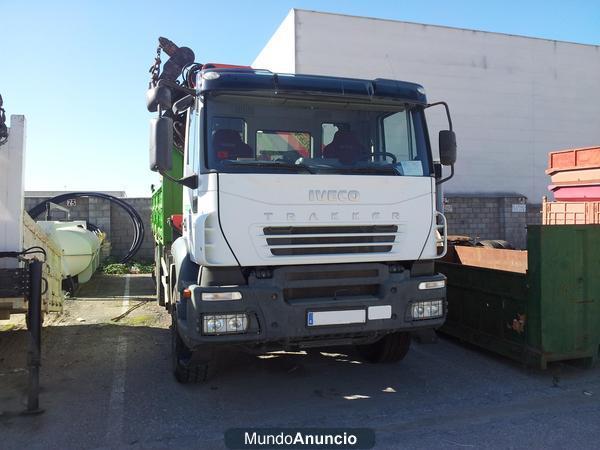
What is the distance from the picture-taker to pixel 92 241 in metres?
11.1

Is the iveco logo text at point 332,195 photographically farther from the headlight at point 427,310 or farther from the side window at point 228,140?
the headlight at point 427,310

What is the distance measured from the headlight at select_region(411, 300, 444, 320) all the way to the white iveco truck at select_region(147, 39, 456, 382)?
0.03ft

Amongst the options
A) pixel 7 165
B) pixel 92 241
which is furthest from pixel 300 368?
pixel 92 241

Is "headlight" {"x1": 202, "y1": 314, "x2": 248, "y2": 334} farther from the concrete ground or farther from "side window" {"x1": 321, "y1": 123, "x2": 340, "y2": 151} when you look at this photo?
"side window" {"x1": 321, "y1": 123, "x2": 340, "y2": 151}

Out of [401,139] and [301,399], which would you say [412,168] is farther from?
[301,399]

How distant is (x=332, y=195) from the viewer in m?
4.07

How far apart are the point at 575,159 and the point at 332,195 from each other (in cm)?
757

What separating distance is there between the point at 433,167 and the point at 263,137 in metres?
1.54

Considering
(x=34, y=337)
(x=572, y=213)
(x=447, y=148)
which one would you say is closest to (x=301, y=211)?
(x=447, y=148)

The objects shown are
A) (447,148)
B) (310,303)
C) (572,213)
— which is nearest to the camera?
(310,303)

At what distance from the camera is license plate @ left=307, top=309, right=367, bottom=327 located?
396 cm

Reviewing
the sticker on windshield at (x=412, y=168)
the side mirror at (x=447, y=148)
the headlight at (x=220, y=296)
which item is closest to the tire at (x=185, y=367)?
the headlight at (x=220, y=296)

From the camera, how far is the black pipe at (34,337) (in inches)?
167

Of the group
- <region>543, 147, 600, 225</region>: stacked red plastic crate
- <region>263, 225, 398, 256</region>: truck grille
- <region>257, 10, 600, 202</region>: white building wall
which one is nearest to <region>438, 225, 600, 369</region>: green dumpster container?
<region>263, 225, 398, 256</region>: truck grille
